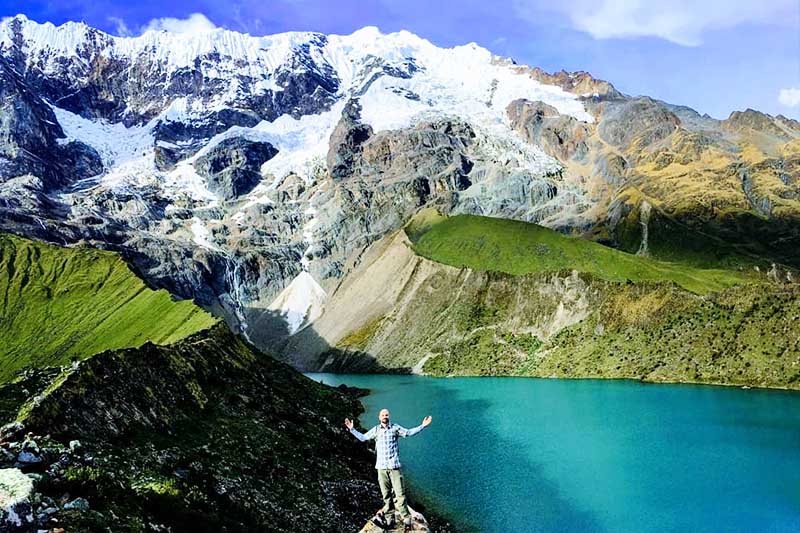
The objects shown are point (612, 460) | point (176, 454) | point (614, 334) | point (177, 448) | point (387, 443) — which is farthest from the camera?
point (614, 334)

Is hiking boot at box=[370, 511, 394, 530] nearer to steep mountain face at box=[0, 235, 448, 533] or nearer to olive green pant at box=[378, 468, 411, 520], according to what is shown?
olive green pant at box=[378, 468, 411, 520]

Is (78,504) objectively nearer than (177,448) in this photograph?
Yes

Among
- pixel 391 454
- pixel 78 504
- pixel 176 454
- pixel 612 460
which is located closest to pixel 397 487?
pixel 391 454

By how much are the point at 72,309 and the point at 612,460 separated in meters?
106

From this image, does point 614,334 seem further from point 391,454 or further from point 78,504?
point 78,504

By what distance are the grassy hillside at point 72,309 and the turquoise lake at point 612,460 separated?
38950 millimetres

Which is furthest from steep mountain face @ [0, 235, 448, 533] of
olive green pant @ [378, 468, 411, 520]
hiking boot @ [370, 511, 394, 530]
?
olive green pant @ [378, 468, 411, 520]

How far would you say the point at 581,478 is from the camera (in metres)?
62.7

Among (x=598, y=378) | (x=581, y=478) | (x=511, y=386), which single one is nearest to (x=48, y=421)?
(x=581, y=478)

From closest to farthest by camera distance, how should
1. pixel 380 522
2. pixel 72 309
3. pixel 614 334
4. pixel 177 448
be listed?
pixel 380 522, pixel 177 448, pixel 72 309, pixel 614 334

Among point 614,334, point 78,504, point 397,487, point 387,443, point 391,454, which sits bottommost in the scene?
point 614,334

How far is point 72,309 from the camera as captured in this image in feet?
419

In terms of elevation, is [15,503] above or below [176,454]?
above

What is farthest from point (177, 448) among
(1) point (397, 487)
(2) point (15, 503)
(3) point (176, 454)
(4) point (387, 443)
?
(2) point (15, 503)
